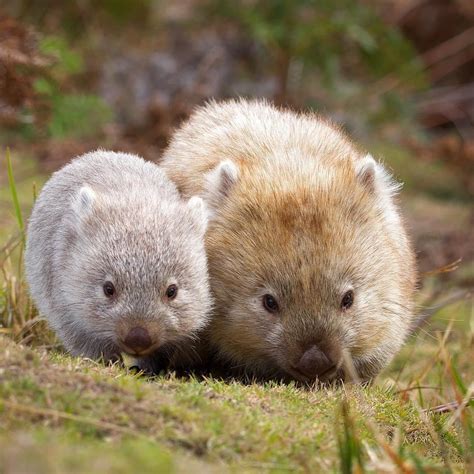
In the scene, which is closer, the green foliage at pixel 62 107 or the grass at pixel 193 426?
the grass at pixel 193 426

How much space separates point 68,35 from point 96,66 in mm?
604

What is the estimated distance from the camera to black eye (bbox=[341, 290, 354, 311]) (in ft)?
17.0

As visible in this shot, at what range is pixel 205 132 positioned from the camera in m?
6.58

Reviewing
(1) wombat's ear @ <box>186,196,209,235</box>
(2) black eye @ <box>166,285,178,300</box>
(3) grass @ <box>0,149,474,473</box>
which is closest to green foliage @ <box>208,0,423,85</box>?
(1) wombat's ear @ <box>186,196,209,235</box>

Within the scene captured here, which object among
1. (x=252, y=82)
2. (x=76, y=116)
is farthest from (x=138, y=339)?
(x=252, y=82)

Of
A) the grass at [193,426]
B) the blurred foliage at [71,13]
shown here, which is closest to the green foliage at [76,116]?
the blurred foliage at [71,13]

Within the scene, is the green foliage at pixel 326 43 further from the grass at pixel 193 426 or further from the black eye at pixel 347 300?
the grass at pixel 193 426

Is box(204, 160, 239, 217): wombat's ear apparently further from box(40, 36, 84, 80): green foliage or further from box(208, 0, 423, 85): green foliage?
box(208, 0, 423, 85): green foliage

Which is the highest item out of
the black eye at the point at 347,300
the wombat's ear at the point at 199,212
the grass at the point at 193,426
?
the wombat's ear at the point at 199,212

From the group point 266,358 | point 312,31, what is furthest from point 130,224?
point 312,31

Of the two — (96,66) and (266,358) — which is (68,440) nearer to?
(266,358)

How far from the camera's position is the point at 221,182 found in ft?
18.5

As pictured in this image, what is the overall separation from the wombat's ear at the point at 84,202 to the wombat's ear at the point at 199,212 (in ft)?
1.90

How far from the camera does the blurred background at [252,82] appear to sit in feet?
34.0
